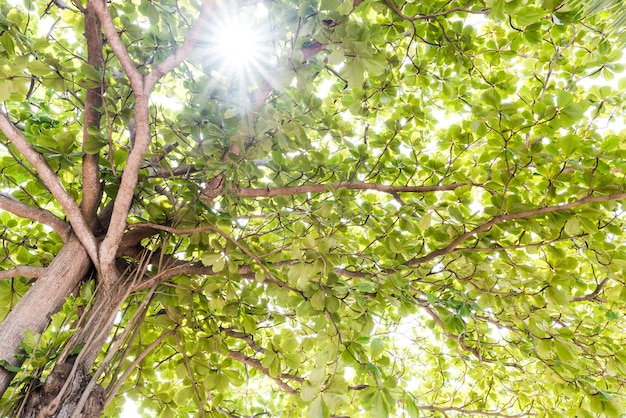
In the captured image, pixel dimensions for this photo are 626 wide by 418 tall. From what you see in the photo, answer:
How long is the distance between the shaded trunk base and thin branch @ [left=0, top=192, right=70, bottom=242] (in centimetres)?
54

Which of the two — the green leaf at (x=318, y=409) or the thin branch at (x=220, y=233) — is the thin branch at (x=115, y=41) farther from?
the green leaf at (x=318, y=409)

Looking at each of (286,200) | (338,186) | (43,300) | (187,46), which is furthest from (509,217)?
(43,300)

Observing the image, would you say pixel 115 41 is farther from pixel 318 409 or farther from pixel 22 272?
pixel 318 409

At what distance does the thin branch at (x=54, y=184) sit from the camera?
3.93 ft

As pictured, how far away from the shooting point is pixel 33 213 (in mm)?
1386

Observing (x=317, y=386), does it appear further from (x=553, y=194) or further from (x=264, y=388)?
(x=264, y=388)

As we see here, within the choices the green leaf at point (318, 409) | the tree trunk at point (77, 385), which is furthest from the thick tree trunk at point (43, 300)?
the green leaf at point (318, 409)

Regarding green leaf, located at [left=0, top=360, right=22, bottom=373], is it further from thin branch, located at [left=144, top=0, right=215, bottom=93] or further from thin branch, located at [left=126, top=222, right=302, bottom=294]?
thin branch, located at [left=144, top=0, right=215, bottom=93]

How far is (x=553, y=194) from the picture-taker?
1.39 meters

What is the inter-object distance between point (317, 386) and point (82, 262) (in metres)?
1.02

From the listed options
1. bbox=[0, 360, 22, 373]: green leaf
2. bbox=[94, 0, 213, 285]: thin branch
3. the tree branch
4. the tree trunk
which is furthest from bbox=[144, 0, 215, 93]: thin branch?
bbox=[0, 360, 22, 373]: green leaf

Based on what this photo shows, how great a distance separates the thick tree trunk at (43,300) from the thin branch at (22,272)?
0.15ft

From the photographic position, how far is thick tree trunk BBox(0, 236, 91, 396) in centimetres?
116

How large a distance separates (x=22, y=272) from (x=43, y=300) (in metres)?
0.18
